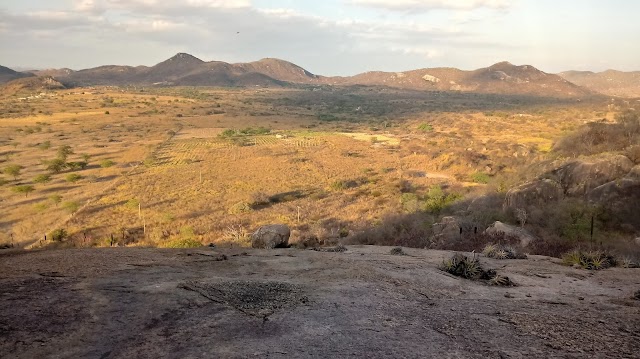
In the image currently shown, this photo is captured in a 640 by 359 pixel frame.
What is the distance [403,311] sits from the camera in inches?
403

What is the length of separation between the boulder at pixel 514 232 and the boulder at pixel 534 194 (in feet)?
11.4

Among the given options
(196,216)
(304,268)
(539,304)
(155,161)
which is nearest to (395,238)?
(304,268)

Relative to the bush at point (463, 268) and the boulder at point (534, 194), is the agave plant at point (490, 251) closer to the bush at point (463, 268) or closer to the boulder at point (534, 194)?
the bush at point (463, 268)

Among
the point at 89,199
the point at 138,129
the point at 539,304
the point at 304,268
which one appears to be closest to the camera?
the point at 539,304

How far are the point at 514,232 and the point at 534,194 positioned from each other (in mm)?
4913

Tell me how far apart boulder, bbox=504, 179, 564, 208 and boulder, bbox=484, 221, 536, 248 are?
348 cm

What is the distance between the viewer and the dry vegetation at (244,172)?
1164 inches

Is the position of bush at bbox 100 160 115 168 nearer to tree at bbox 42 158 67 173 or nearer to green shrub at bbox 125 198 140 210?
tree at bbox 42 158 67 173

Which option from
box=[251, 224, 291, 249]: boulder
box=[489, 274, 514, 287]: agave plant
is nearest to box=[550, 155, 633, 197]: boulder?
box=[489, 274, 514, 287]: agave plant

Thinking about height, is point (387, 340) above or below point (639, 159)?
below

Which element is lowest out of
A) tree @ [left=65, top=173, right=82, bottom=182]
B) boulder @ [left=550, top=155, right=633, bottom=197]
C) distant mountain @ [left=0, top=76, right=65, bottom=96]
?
tree @ [left=65, top=173, right=82, bottom=182]

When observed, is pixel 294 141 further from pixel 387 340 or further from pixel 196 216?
pixel 387 340

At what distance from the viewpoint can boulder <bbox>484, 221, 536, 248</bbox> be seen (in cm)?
1983

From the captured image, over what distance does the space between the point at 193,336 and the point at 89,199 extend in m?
33.0
